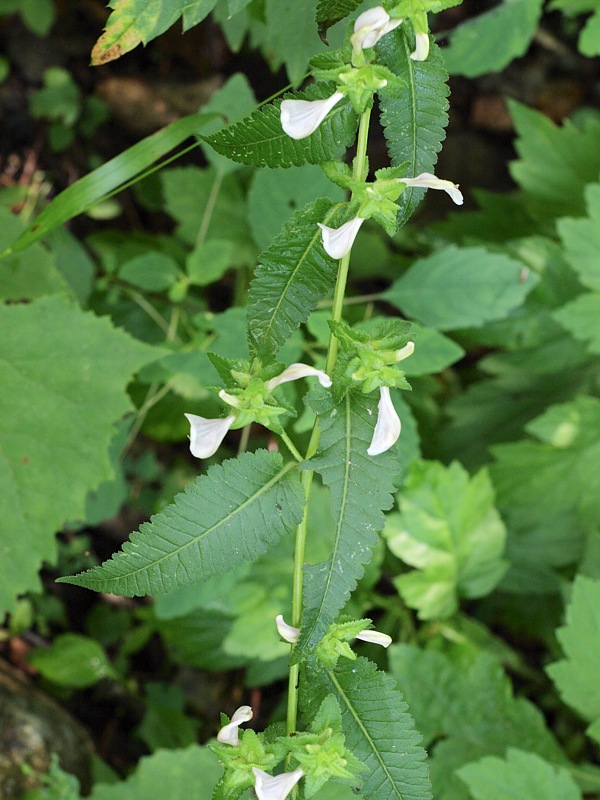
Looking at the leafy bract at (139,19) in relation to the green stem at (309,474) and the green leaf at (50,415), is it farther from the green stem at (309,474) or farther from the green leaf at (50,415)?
the green leaf at (50,415)

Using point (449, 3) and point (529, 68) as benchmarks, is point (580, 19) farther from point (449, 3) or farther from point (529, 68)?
point (449, 3)

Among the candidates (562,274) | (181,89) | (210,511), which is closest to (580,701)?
(562,274)

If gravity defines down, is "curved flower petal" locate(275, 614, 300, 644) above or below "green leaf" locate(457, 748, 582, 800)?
above

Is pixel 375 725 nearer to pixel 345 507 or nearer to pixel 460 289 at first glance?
pixel 345 507

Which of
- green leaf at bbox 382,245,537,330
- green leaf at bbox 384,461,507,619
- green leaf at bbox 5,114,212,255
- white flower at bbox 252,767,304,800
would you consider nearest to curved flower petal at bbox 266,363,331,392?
white flower at bbox 252,767,304,800

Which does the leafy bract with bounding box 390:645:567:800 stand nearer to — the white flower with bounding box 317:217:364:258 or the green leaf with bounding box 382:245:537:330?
the green leaf with bounding box 382:245:537:330

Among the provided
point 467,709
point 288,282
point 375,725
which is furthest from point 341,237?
point 467,709
